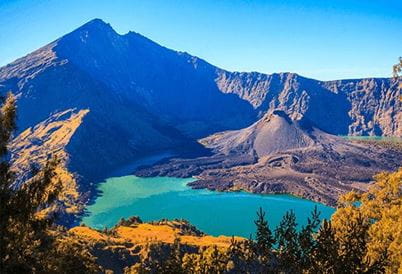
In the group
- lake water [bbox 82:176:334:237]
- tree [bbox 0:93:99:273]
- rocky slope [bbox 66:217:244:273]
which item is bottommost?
lake water [bbox 82:176:334:237]

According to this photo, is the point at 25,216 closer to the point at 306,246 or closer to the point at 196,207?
the point at 306,246

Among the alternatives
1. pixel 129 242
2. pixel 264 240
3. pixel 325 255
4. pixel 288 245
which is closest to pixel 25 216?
pixel 264 240

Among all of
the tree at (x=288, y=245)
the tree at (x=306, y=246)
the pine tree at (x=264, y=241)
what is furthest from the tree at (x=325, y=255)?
the pine tree at (x=264, y=241)

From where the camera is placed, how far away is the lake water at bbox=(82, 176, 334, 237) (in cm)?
13746

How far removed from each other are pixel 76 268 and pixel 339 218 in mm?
24346

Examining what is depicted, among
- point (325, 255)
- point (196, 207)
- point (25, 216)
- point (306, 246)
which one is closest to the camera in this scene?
point (325, 255)

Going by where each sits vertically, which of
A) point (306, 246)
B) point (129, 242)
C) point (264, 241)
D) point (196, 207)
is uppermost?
point (306, 246)

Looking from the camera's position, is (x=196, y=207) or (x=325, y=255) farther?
(x=196, y=207)

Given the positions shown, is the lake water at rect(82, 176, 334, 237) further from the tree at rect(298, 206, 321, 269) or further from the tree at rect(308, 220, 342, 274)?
the tree at rect(308, 220, 342, 274)

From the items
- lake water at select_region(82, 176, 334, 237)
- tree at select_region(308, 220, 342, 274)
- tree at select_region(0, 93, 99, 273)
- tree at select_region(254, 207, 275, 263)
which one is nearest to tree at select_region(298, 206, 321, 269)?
tree at select_region(308, 220, 342, 274)

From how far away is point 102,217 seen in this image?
148 metres

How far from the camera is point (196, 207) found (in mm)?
160000

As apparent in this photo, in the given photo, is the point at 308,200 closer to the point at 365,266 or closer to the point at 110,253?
the point at 110,253

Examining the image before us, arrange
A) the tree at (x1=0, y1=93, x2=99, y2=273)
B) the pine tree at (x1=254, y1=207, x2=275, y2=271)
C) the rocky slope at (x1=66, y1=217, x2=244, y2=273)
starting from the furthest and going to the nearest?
1. the rocky slope at (x1=66, y1=217, x2=244, y2=273)
2. the tree at (x1=0, y1=93, x2=99, y2=273)
3. the pine tree at (x1=254, y1=207, x2=275, y2=271)
